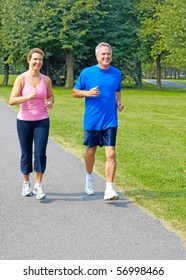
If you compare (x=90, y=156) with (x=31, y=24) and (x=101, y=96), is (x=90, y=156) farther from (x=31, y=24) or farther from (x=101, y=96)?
(x=31, y=24)

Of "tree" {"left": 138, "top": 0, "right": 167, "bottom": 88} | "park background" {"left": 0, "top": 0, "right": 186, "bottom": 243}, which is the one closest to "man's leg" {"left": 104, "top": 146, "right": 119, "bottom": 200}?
"park background" {"left": 0, "top": 0, "right": 186, "bottom": 243}

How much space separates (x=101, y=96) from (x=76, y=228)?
1.89 m

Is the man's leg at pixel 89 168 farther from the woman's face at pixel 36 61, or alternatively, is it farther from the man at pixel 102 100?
the woman's face at pixel 36 61

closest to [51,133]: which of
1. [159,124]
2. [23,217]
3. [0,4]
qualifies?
[159,124]

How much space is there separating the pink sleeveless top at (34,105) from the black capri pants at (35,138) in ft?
0.23

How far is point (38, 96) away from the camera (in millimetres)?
7359

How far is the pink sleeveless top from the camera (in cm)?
737

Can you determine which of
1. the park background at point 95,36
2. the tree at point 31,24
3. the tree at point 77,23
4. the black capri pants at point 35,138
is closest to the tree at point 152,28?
the park background at point 95,36

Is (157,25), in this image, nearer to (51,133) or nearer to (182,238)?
(51,133)

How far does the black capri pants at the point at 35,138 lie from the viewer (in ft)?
24.8

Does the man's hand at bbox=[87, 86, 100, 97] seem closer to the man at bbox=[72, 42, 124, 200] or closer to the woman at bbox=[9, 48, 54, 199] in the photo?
the man at bbox=[72, 42, 124, 200]
